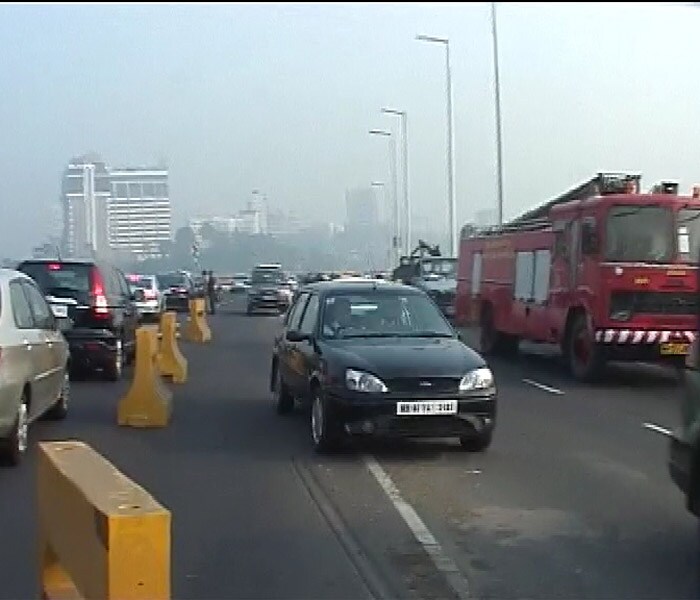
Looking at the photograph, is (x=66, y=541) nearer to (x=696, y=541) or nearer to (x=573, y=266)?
(x=696, y=541)

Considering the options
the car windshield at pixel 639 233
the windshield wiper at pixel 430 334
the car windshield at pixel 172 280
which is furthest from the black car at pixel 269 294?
the windshield wiper at pixel 430 334

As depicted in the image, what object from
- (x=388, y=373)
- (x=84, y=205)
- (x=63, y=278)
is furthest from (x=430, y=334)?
(x=84, y=205)

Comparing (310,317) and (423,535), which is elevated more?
(310,317)

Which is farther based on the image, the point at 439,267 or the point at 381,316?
the point at 439,267

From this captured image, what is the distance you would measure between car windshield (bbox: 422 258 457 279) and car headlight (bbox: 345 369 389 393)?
96.2ft

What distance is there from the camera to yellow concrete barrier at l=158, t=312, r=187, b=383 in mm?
18516

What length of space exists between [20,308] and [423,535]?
507cm

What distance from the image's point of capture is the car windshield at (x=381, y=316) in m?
12.0

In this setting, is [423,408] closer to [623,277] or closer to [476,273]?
[623,277]

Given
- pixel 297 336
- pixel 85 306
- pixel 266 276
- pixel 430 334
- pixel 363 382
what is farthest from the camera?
pixel 266 276

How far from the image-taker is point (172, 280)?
50812mm

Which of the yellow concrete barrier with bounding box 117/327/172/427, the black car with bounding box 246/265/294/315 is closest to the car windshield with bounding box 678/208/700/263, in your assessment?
the yellow concrete barrier with bounding box 117/327/172/427

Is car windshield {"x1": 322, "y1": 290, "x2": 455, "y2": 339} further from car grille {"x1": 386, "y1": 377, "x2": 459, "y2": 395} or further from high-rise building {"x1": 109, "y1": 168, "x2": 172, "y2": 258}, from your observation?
high-rise building {"x1": 109, "y1": 168, "x2": 172, "y2": 258}

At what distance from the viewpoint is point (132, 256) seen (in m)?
94.4
